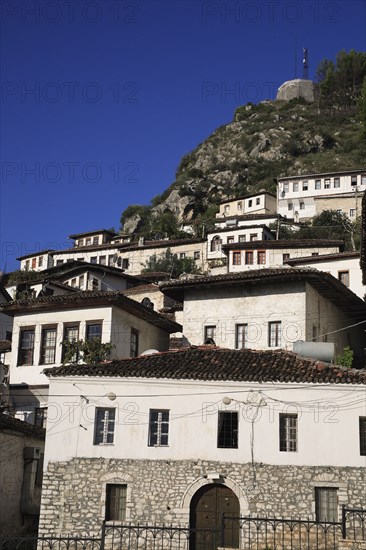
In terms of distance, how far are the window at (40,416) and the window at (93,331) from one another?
13.1 feet

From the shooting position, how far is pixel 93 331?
34.7m

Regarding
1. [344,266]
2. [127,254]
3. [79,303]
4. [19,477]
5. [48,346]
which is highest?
[127,254]

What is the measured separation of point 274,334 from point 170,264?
147ft

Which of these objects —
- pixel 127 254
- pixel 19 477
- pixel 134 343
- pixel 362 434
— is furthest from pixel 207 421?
pixel 127 254

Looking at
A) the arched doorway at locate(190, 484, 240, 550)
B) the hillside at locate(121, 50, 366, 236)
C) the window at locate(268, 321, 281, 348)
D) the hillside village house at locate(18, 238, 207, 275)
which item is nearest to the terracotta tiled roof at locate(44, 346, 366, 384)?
the arched doorway at locate(190, 484, 240, 550)

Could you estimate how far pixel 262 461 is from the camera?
24453 millimetres

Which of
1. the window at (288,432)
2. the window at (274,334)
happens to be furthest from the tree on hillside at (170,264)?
the window at (288,432)

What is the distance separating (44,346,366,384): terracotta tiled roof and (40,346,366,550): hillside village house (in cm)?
6

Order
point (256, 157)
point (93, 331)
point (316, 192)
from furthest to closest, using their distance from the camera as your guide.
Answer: point (256, 157) < point (316, 192) < point (93, 331)

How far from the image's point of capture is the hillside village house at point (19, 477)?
28.2 meters

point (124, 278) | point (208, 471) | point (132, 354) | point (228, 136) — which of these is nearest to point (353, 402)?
point (208, 471)

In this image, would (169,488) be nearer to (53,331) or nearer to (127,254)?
(53,331)

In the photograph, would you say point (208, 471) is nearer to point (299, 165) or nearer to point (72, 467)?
point (72, 467)

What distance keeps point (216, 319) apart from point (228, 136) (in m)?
108
